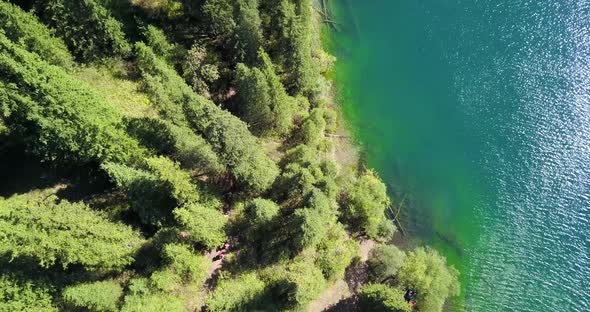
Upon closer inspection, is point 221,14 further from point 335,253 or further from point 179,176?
point 335,253

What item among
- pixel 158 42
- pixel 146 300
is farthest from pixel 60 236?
pixel 158 42

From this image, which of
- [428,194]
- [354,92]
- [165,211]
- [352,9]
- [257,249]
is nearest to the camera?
[165,211]

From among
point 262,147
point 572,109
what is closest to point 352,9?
point 262,147

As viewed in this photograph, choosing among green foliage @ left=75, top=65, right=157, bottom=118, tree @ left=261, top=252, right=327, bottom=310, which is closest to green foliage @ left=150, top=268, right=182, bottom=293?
tree @ left=261, top=252, right=327, bottom=310

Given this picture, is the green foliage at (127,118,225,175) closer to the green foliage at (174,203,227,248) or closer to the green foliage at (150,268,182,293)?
the green foliage at (174,203,227,248)

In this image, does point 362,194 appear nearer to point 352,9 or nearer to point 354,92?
point 354,92

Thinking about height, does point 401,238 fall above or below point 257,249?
above

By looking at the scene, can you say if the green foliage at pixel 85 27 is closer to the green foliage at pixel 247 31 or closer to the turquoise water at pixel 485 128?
the green foliage at pixel 247 31
